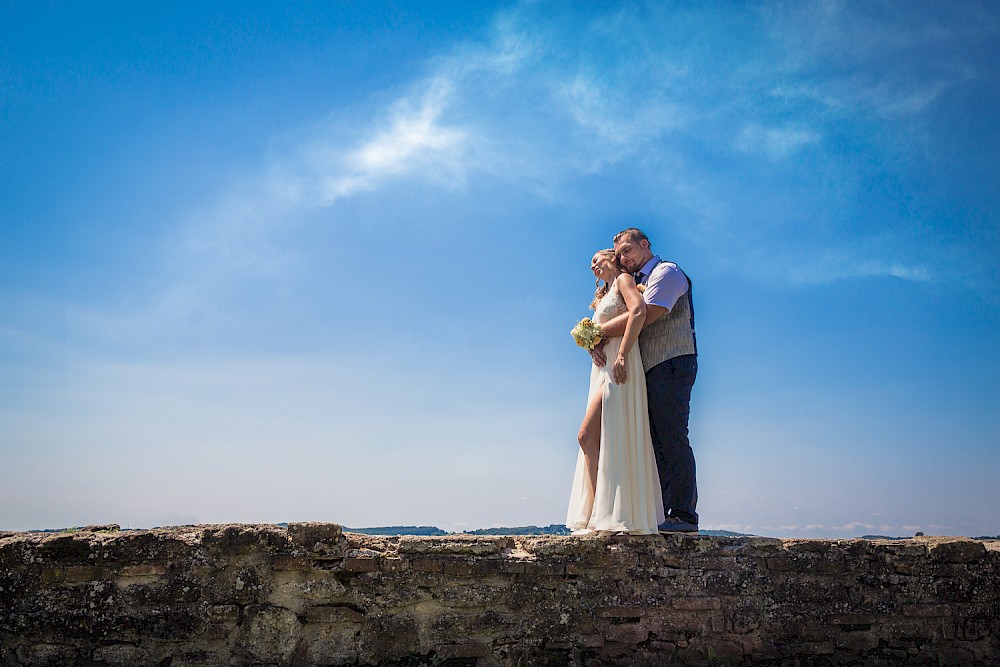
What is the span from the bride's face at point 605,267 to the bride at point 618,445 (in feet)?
0.09

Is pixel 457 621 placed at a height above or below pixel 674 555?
below

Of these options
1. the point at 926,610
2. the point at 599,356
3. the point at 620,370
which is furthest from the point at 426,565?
the point at 926,610

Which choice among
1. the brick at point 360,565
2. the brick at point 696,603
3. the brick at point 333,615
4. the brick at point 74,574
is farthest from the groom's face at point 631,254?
the brick at point 74,574

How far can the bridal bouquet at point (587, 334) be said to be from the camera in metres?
6.12

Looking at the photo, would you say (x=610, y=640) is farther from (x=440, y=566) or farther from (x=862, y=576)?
(x=862, y=576)

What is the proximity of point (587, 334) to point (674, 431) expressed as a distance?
3.50 feet

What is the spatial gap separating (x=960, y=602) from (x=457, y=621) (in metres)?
3.93

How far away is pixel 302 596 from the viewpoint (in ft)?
16.0

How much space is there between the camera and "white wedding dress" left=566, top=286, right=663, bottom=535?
5570mm

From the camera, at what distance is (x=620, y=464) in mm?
5652

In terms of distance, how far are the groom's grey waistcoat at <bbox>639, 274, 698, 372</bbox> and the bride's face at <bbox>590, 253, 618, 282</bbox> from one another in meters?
0.56

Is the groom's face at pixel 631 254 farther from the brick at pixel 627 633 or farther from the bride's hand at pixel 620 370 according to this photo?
the brick at pixel 627 633

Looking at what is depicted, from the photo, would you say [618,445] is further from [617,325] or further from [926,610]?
[926,610]

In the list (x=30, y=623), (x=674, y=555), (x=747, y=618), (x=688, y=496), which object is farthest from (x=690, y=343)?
(x=30, y=623)
